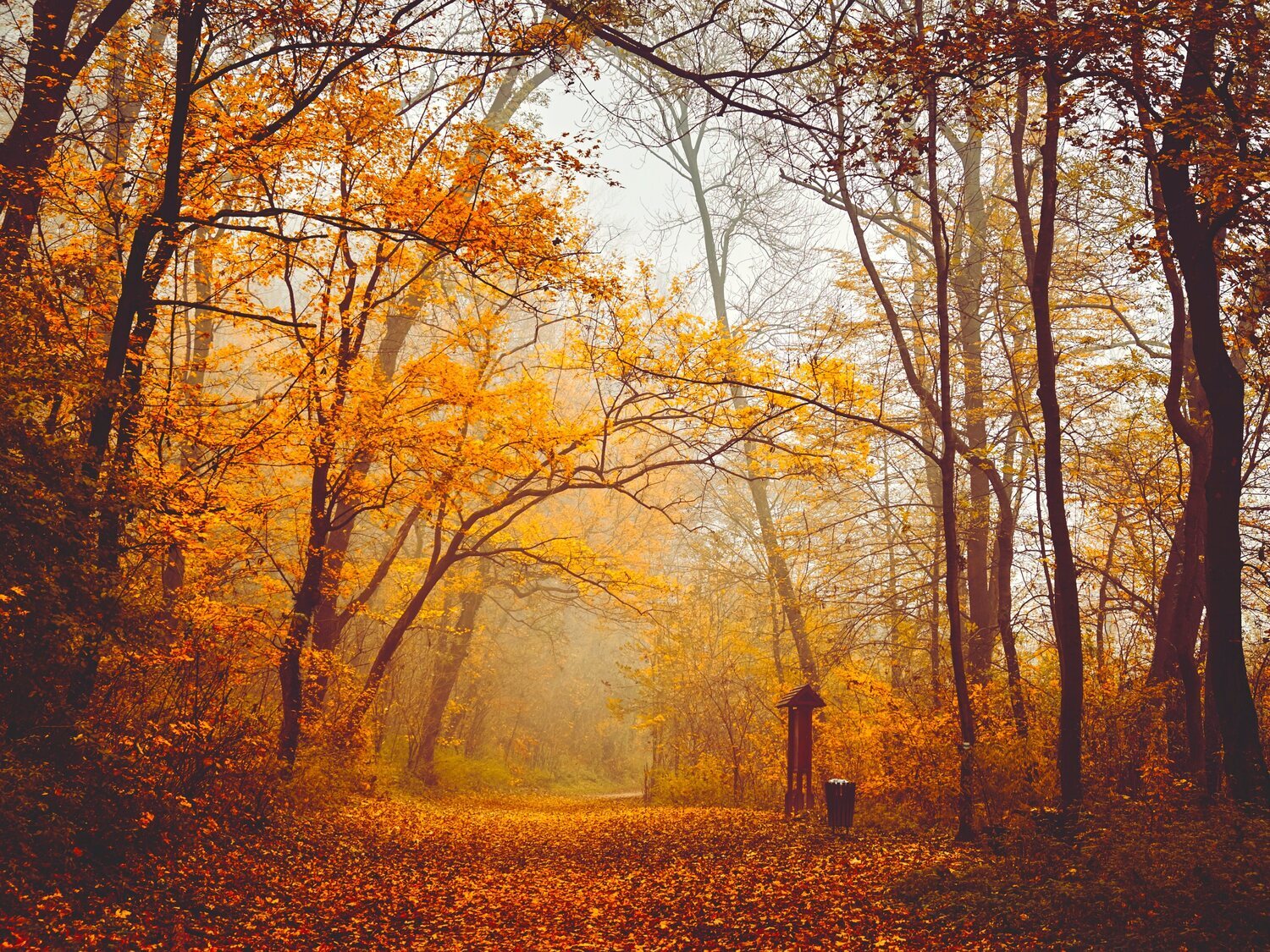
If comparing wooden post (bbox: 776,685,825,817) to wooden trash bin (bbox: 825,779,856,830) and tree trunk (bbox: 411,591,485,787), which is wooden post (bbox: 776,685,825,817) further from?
tree trunk (bbox: 411,591,485,787)

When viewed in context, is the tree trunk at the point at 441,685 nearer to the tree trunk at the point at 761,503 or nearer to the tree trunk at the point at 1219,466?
the tree trunk at the point at 761,503

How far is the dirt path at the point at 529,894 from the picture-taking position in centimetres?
484

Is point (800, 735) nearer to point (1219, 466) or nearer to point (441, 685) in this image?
point (1219, 466)

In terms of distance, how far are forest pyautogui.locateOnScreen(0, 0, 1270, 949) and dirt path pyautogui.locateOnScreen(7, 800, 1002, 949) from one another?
0.17ft

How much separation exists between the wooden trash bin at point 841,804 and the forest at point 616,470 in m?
0.27

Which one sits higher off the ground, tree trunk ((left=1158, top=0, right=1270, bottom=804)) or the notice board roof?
tree trunk ((left=1158, top=0, right=1270, bottom=804))

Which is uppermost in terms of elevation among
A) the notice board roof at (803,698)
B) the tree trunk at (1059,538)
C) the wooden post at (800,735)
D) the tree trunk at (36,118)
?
the tree trunk at (36,118)

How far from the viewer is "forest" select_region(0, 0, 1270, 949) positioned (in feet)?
15.9

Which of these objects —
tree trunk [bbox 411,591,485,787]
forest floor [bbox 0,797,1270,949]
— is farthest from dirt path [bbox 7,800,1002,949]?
tree trunk [bbox 411,591,485,787]

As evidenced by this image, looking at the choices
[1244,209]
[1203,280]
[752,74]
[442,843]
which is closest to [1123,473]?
[1203,280]

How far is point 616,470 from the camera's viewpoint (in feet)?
38.2

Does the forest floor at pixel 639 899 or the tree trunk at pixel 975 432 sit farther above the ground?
the tree trunk at pixel 975 432

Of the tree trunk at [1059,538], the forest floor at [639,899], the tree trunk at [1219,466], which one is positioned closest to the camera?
the forest floor at [639,899]

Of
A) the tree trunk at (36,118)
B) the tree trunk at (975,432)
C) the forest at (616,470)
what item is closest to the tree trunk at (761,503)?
the forest at (616,470)
